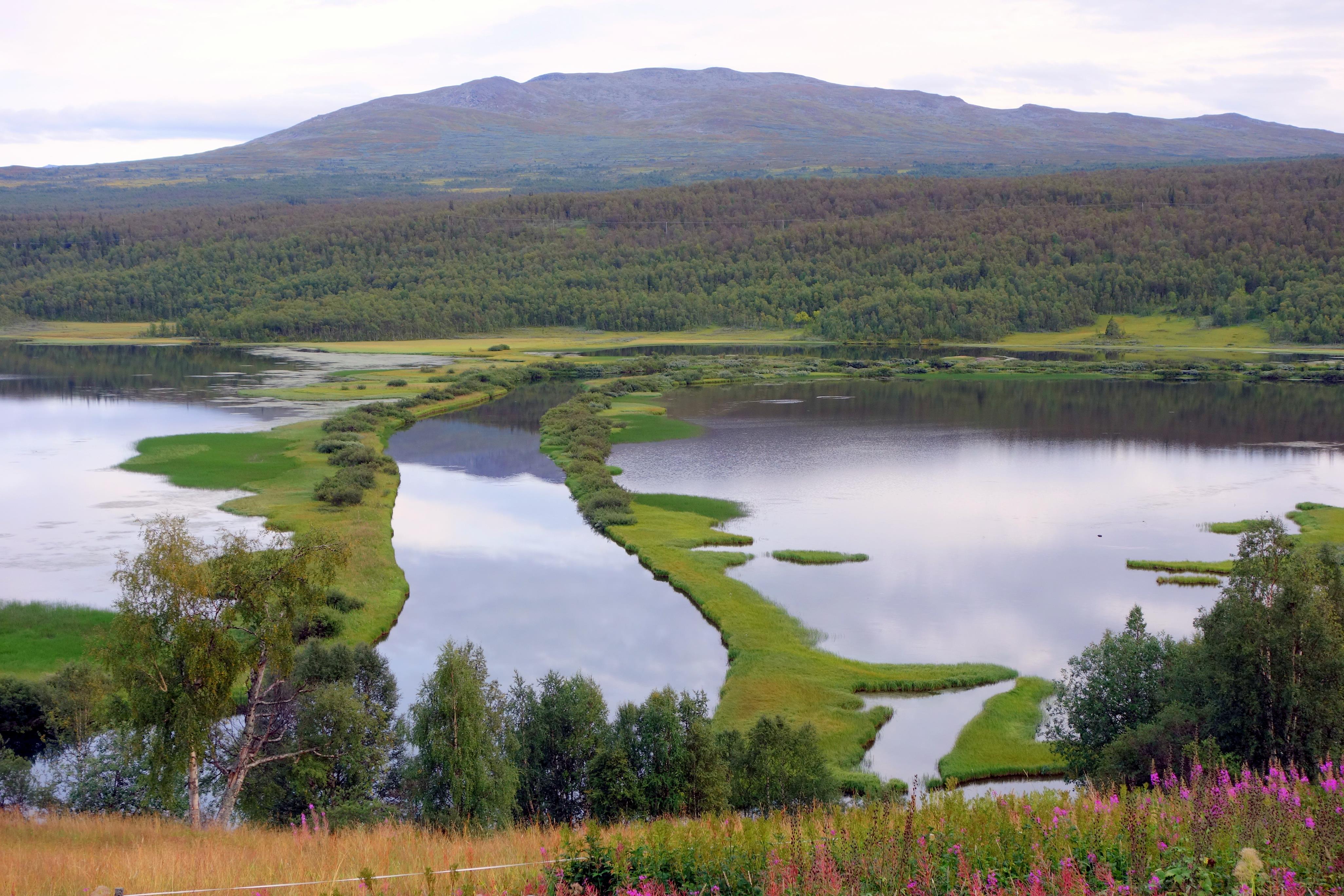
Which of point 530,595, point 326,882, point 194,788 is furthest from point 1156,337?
point 326,882

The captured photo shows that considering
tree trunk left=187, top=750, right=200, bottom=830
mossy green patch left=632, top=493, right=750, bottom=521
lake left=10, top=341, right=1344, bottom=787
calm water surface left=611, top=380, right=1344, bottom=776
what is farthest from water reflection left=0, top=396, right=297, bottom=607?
calm water surface left=611, top=380, right=1344, bottom=776

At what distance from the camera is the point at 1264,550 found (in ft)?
62.5

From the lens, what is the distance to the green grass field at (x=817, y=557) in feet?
117

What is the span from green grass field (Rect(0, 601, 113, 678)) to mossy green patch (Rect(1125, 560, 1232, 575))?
29.1m

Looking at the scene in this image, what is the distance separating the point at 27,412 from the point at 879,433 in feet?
171

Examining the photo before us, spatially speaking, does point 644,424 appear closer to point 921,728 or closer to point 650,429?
point 650,429

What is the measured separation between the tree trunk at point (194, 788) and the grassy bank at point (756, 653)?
940cm

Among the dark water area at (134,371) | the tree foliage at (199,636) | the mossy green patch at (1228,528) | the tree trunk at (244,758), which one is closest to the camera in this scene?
the tree foliage at (199,636)

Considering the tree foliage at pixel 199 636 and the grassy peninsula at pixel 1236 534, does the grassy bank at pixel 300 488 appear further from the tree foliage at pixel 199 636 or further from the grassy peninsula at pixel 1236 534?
the grassy peninsula at pixel 1236 534

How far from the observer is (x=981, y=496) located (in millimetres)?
47062

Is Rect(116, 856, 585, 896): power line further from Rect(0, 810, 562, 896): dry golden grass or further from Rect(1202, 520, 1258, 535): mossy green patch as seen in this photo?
Rect(1202, 520, 1258, 535): mossy green patch

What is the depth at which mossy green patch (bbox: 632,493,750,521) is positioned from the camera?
4234 centimetres

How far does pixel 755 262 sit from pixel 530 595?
141 metres

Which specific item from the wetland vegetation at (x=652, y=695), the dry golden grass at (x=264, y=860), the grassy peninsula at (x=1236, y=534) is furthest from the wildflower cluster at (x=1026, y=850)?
the grassy peninsula at (x=1236, y=534)
